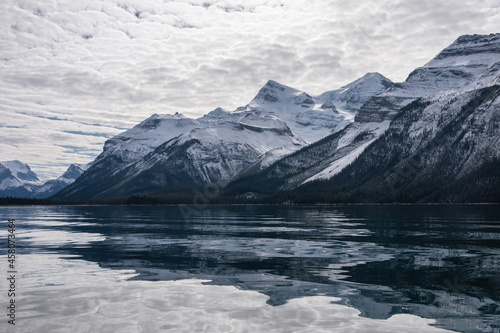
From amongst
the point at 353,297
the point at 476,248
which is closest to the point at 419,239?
the point at 476,248

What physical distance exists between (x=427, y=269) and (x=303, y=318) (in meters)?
22.6

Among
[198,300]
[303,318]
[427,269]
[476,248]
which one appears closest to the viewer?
[303,318]

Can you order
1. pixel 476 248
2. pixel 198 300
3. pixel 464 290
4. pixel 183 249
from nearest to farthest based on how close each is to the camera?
pixel 198 300
pixel 464 290
pixel 476 248
pixel 183 249

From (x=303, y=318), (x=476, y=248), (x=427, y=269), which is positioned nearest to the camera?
(x=303, y=318)

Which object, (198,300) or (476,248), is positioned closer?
(198,300)

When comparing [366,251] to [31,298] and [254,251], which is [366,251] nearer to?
[254,251]

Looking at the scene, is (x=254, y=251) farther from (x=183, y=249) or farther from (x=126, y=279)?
(x=126, y=279)

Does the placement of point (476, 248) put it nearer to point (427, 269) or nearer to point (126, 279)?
point (427, 269)

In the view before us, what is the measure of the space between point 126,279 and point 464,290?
3030 cm

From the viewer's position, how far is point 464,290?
36562 mm

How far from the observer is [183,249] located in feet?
220

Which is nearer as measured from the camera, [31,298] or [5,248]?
[31,298]


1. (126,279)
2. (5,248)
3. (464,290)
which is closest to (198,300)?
(126,279)

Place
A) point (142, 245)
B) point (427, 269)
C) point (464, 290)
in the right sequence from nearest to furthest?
point (464, 290)
point (427, 269)
point (142, 245)
